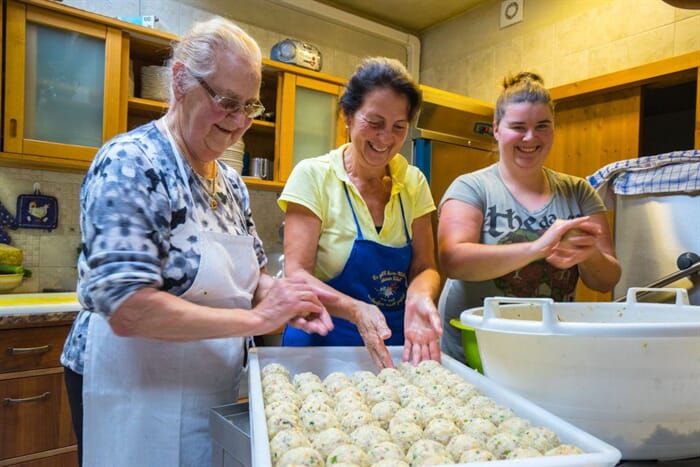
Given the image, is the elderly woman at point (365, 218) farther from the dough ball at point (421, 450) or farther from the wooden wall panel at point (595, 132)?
the wooden wall panel at point (595, 132)

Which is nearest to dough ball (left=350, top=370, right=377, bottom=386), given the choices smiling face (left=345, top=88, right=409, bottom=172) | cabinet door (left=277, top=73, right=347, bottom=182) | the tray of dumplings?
the tray of dumplings

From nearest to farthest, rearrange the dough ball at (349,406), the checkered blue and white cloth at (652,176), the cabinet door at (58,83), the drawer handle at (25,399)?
the dough ball at (349,406), the checkered blue and white cloth at (652,176), the drawer handle at (25,399), the cabinet door at (58,83)

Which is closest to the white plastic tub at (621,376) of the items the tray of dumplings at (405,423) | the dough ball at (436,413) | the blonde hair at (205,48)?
the tray of dumplings at (405,423)

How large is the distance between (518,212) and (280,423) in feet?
2.90

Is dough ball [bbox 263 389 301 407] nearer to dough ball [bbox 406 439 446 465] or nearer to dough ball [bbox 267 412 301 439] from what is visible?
dough ball [bbox 267 412 301 439]

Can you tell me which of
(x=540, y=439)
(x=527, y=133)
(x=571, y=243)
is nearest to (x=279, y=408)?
(x=540, y=439)

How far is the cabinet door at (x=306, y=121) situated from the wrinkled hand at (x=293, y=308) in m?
1.97

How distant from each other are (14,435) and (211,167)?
1.50m

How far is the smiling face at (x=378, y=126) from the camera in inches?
49.6

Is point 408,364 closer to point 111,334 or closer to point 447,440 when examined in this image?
point 447,440

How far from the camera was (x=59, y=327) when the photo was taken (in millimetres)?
1944

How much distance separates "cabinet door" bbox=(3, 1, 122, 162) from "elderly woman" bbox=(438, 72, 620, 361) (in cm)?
183

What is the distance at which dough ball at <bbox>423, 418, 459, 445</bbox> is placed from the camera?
28.5 inches

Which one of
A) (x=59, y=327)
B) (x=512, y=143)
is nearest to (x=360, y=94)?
(x=512, y=143)
